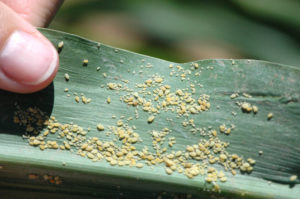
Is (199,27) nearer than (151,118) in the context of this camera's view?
No

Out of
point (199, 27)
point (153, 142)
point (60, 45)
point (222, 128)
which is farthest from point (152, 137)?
point (199, 27)

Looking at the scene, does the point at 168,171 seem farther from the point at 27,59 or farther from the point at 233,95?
the point at 27,59

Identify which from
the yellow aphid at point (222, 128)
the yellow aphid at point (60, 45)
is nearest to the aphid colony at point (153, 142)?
the yellow aphid at point (222, 128)

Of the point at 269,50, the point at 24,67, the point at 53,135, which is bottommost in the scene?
the point at 53,135

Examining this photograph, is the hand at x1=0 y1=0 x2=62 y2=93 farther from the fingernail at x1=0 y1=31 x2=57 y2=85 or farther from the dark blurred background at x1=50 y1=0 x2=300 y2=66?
the dark blurred background at x1=50 y1=0 x2=300 y2=66

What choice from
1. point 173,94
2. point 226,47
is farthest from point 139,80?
point 226,47

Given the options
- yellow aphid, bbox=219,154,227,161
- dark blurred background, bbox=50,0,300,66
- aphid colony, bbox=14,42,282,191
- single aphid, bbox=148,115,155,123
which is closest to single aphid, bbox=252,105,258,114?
aphid colony, bbox=14,42,282,191

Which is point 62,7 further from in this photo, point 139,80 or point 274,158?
point 274,158

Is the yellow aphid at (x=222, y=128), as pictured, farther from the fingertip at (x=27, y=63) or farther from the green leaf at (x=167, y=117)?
the fingertip at (x=27, y=63)
